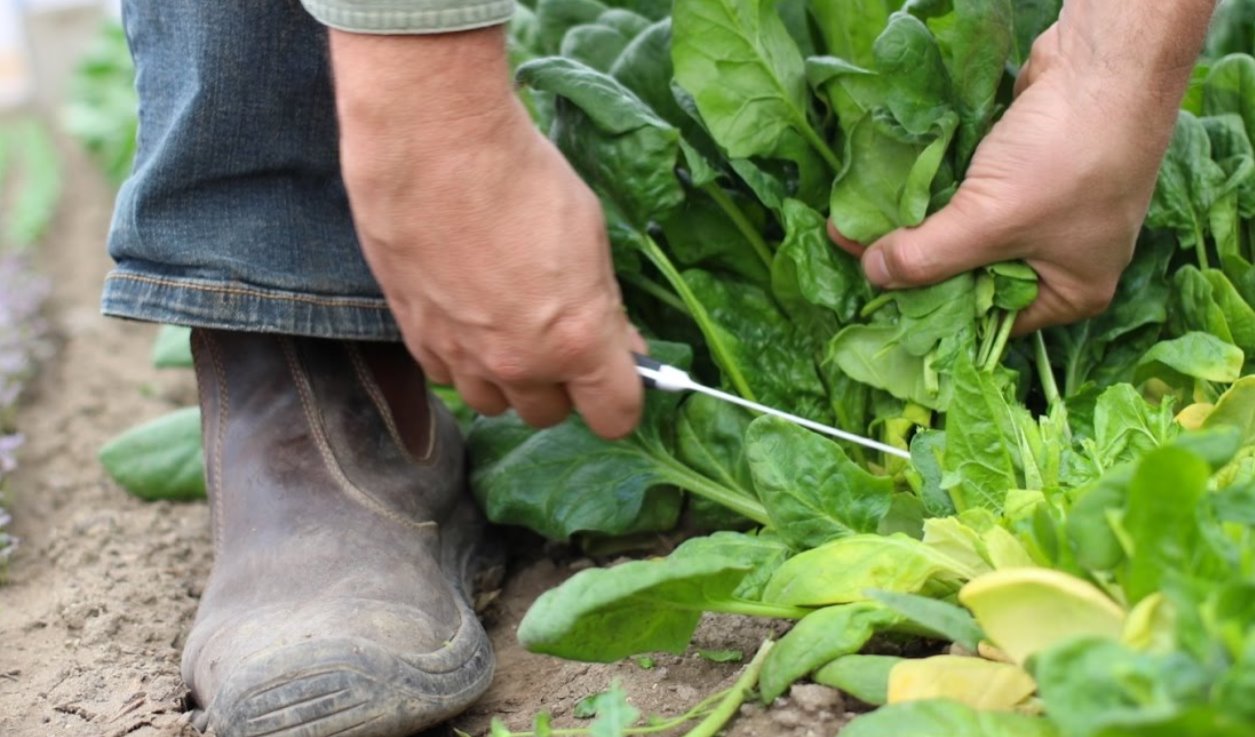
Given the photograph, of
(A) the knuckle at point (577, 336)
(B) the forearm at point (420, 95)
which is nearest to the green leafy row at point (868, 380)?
(A) the knuckle at point (577, 336)

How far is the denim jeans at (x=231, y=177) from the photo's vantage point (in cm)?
158

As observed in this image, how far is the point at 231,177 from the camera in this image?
1625 millimetres

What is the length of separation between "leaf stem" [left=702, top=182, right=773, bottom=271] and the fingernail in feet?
0.61

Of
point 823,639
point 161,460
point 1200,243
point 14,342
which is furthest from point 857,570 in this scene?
point 14,342

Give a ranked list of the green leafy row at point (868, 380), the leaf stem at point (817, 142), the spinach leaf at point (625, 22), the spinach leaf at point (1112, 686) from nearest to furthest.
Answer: the spinach leaf at point (1112, 686) < the green leafy row at point (868, 380) < the leaf stem at point (817, 142) < the spinach leaf at point (625, 22)

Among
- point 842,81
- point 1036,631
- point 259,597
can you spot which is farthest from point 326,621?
point 842,81

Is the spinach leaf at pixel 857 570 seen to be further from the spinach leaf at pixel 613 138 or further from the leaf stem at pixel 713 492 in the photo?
the spinach leaf at pixel 613 138

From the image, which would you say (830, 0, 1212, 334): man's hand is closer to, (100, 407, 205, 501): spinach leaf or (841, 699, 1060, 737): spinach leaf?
(841, 699, 1060, 737): spinach leaf

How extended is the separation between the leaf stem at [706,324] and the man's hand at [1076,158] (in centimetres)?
26

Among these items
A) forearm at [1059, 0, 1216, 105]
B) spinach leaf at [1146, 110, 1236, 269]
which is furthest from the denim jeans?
spinach leaf at [1146, 110, 1236, 269]

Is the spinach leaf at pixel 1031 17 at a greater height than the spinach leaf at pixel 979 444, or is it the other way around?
the spinach leaf at pixel 1031 17

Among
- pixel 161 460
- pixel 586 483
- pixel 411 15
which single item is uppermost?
pixel 411 15

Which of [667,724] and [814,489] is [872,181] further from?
[667,724]

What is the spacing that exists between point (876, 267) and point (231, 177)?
764 mm
